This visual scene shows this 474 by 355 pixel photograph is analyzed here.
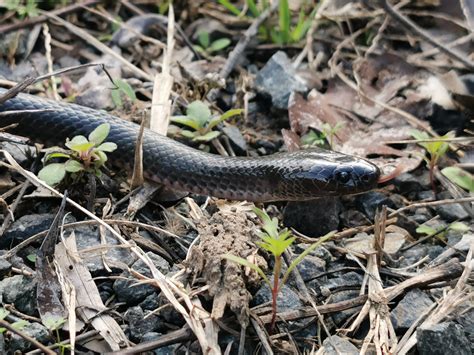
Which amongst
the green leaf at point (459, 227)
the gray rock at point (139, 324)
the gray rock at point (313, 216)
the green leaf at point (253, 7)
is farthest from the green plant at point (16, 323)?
the green leaf at point (253, 7)

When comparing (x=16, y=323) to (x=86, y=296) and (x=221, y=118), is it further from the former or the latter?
(x=221, y=118)

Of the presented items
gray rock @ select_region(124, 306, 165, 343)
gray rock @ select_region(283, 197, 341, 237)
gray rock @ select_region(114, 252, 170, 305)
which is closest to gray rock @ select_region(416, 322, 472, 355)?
gray rock @ select_region(283, 197, 341, 237)

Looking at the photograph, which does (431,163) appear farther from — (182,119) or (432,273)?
(182,119)

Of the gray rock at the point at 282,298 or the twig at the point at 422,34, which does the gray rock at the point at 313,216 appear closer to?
the gray rock at the point at 282,298

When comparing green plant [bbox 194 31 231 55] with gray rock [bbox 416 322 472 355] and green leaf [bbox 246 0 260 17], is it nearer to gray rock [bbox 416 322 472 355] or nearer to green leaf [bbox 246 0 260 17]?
green leaf [bbox 246 0 260 17]

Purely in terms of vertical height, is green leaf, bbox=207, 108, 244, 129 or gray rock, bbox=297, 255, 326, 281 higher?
green leaf, bbox=207, 108, 244, 129

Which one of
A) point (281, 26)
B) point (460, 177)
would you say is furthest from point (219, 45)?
point (460, 177)
